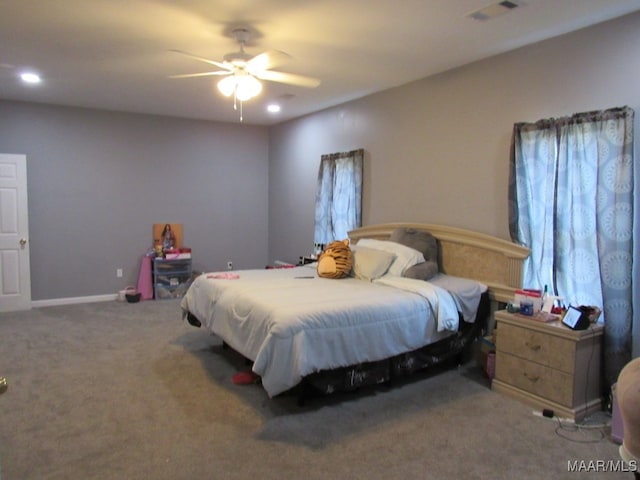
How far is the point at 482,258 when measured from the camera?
12.8 ft

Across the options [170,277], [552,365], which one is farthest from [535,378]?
[170,277]

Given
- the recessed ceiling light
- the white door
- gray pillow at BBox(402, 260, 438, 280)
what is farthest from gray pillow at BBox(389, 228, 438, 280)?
the white door

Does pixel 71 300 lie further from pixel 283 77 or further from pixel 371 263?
pixel 283 77

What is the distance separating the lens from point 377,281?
3922mm

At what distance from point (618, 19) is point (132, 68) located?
13.1ft

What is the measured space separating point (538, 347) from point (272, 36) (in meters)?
2.99

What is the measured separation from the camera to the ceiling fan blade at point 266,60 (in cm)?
296

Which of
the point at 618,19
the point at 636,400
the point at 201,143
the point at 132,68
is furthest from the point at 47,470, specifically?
the point at 201,143

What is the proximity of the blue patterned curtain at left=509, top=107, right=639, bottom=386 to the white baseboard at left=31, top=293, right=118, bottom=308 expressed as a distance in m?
5.37

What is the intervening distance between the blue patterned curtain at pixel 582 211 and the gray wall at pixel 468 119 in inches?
6.7

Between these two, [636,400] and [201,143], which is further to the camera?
[201,143]

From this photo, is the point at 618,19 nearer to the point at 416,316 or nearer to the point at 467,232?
the point at 467,232

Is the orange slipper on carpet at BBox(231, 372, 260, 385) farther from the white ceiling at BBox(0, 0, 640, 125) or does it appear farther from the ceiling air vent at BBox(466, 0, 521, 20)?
the ceiling air vent at BBox(466, 0, 521, 20)

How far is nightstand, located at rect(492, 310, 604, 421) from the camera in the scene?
2877mm
